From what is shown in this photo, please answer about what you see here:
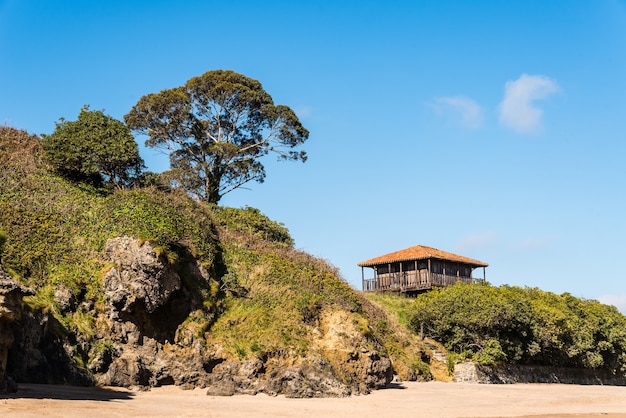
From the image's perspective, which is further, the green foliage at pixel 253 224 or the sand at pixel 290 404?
the green foliage at pixel 253 224

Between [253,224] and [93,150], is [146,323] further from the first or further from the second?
[253,224]

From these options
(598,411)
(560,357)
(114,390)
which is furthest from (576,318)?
(114,390)

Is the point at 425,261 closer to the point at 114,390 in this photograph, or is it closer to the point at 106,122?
the point at 106,122

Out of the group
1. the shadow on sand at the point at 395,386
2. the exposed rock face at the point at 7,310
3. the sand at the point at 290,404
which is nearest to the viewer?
the exposed rock face at the point at 7,310

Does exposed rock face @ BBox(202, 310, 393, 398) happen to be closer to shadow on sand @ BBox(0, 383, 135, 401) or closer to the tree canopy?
shadow on sand @ BBox(0, 383, 135, 401)

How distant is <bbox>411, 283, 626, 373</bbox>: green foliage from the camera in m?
39.1

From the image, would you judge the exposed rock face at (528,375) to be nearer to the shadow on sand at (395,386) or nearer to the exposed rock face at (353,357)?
the shadow on sand at (395,386)

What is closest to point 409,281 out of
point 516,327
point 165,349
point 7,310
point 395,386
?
point 516,327

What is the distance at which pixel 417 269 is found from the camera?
5244cm

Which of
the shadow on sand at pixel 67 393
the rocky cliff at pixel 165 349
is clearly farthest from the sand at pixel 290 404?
the rocky cliff at pixel 165 349

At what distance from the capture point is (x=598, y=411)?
896 inches

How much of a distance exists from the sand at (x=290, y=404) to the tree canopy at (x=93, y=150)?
14.7 m

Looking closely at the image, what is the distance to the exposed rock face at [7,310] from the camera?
606 inches

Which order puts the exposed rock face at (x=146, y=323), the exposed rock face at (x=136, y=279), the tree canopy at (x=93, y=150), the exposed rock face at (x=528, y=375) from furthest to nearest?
1. the exposed rock face at (x=528, y=375)
2. the tree canopy at (x=93, y=150)
3. the exposed rock face at (x=136, y=279)
4. the exposed rock face at (x=146, y=323)
